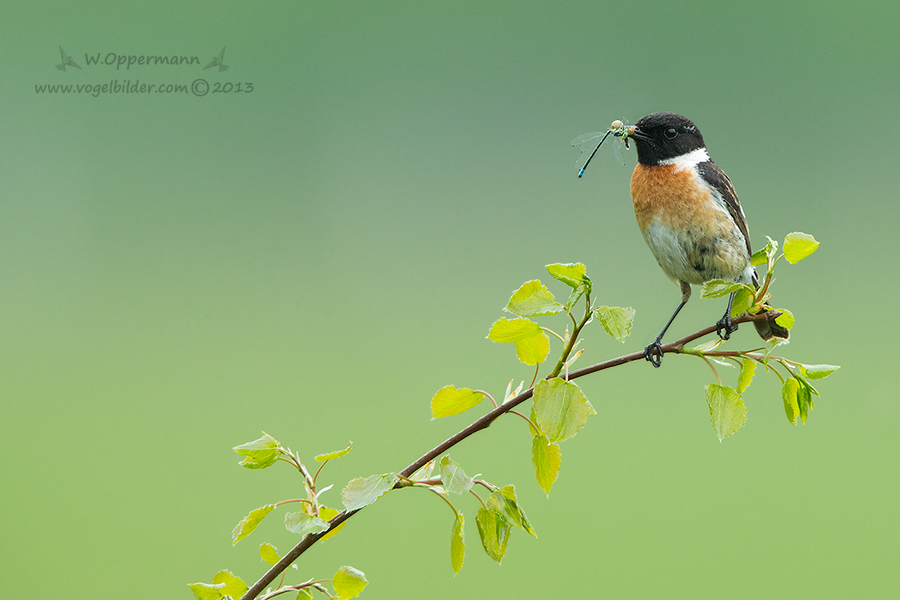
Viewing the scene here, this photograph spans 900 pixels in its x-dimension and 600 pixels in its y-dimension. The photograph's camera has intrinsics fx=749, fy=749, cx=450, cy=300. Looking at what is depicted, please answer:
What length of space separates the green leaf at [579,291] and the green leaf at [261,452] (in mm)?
216

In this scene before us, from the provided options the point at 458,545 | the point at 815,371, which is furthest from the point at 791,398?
the point at 458,545

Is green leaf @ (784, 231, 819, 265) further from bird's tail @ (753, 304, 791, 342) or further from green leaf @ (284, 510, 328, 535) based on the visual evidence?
bird's tail @ (753, 304, 791, 342)

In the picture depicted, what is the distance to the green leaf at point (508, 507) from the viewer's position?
0.50 metres

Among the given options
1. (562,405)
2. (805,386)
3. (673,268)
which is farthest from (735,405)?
(673,268)

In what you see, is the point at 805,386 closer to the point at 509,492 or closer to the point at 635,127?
the point at 509,492

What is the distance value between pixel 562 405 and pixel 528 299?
0.07m

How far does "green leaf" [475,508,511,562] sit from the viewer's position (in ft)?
Answer: 1.65

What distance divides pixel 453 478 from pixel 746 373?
0.23m

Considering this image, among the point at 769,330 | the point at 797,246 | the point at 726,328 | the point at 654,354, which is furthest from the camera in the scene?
the point at 769,330

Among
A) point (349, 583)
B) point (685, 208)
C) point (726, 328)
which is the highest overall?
point (685, 208)

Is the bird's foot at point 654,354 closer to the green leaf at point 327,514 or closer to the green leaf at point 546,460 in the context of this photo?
the green leaf at point 546,460

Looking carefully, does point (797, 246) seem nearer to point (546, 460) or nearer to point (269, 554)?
point (546, 460)

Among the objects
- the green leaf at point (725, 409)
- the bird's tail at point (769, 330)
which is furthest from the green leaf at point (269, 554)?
the bird's tail at point (769, 330)

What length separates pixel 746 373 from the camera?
53 cm
